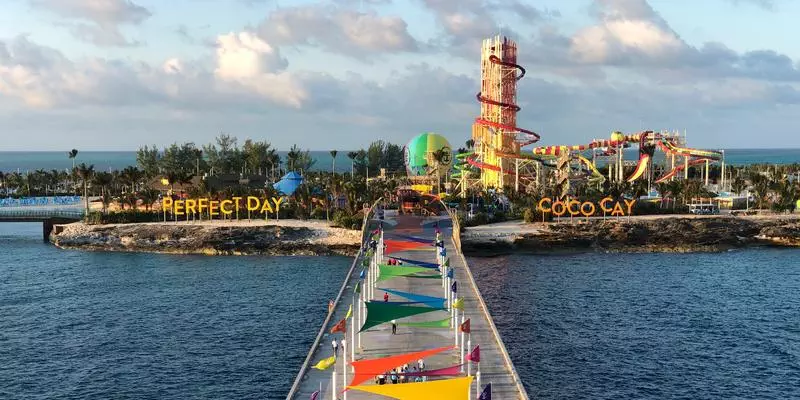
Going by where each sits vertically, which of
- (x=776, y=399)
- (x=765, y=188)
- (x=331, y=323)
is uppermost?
(x=765, y=188)

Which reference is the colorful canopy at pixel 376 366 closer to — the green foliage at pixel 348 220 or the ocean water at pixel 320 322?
the ocean water at pixel 320 322

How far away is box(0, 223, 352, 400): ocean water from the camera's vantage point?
169 feet

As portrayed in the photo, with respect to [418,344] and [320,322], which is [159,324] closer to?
[320,322]

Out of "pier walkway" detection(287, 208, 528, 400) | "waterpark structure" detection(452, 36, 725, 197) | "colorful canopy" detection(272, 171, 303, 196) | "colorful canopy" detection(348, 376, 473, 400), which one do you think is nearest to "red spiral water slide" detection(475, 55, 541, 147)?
"waterpark structure" detection(452, 36, 725, 197)

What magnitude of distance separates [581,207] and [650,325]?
2226 inches

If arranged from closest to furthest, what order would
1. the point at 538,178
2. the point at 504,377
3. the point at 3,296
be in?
the point at 504,377 < the point at 3,296 < the point at 538,178

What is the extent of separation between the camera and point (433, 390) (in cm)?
3575

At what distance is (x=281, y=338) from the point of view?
2399 inches

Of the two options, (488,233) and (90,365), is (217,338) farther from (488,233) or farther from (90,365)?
(488,233)

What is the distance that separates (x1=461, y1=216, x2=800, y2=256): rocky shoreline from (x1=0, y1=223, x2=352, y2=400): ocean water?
77.1ft

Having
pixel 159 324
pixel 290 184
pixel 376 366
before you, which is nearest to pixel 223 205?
pixel 290 184

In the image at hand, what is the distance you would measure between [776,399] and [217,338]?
39.8m

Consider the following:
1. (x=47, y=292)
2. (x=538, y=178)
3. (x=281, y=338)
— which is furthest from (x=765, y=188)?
(x=47, y=292)

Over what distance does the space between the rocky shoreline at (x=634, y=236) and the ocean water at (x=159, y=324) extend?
2351 cm
